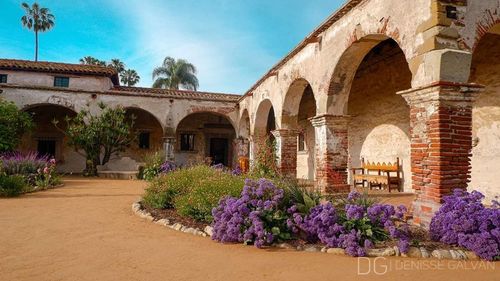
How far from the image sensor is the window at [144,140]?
2056cm

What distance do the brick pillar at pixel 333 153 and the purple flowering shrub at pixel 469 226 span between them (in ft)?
12.8

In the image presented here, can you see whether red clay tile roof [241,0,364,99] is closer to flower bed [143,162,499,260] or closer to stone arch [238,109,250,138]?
flower bed [143,162,499,260]

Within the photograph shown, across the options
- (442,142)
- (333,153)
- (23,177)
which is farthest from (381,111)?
(23,177)

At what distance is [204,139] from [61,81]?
908 cm

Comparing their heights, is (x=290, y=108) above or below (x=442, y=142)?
above

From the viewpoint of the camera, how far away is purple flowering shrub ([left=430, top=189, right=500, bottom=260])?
366cm

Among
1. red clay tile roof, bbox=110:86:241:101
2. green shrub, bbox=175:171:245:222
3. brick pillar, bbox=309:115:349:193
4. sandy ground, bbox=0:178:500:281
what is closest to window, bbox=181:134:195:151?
red clay tile roof, bbox=110:86:241:101

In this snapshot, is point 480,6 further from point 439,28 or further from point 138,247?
point 138,247

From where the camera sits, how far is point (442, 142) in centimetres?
464

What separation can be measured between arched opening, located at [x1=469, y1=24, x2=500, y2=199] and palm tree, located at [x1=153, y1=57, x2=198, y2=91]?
24.0m

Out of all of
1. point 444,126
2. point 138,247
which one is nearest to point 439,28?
point 444,126

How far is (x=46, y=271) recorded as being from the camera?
10.6 feet

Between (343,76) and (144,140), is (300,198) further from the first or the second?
(144,140)

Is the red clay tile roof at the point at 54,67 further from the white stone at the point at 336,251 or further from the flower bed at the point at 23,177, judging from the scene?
the white stone at the point at 336,251
